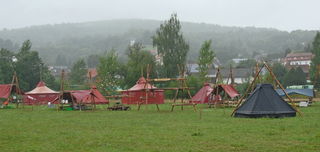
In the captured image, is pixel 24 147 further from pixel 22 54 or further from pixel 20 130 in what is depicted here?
pixel 22 54

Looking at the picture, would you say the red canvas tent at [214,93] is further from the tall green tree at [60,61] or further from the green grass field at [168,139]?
the tall green tree at [60,61]

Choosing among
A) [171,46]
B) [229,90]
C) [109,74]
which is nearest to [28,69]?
[109,74]

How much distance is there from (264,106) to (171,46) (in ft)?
145

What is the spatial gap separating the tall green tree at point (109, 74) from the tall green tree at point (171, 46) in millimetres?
7138

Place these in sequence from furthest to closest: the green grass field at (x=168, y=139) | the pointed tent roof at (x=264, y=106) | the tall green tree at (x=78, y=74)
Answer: the tall green tree at (x=78, y=74) → the pointed tent roof at (x=264, y=106) → the green grass field at (x=168, y=139)

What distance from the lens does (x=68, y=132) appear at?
674 inches

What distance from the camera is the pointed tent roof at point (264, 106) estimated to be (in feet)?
78.0

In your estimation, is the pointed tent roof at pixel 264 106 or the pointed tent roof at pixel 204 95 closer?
the pointed tent roof at pixel 264 106

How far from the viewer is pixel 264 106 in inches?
949

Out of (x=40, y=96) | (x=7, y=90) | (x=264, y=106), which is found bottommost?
(x=40, y=96)

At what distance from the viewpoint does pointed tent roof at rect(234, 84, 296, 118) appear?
78.0 feet

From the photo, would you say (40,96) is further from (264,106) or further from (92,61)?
(92,61)

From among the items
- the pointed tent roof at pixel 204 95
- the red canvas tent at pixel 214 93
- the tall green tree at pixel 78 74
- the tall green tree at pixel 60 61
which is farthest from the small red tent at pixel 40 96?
the tall green tree at pixel 60 61

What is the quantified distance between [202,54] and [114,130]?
51.4 meters
